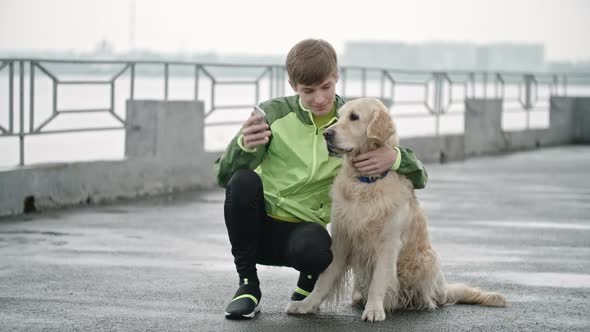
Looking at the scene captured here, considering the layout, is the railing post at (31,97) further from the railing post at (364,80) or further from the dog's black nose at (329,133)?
the railing post at (364,80)

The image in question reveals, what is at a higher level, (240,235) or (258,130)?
(258,130)

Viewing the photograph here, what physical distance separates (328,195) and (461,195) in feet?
22.1

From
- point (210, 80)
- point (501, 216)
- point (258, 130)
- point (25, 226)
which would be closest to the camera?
point (258, 130)

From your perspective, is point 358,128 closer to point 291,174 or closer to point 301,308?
point 291,174

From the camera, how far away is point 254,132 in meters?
5.68

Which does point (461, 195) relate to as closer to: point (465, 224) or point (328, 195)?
point (465, 224)

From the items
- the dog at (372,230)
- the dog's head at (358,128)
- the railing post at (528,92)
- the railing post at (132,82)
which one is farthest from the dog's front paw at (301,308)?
the railing post at (528,92)

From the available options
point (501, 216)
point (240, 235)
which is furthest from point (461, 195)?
point (240, 235)

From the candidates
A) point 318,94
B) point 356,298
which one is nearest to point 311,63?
point 318,94

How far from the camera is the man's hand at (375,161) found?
18.8ft

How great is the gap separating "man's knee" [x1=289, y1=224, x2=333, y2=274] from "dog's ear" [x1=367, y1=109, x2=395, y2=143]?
597mm

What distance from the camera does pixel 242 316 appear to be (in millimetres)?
5738

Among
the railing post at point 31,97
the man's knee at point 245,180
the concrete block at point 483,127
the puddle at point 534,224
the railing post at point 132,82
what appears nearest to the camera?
the man's knee at point 245,180

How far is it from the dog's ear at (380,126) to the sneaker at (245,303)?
1067mm
